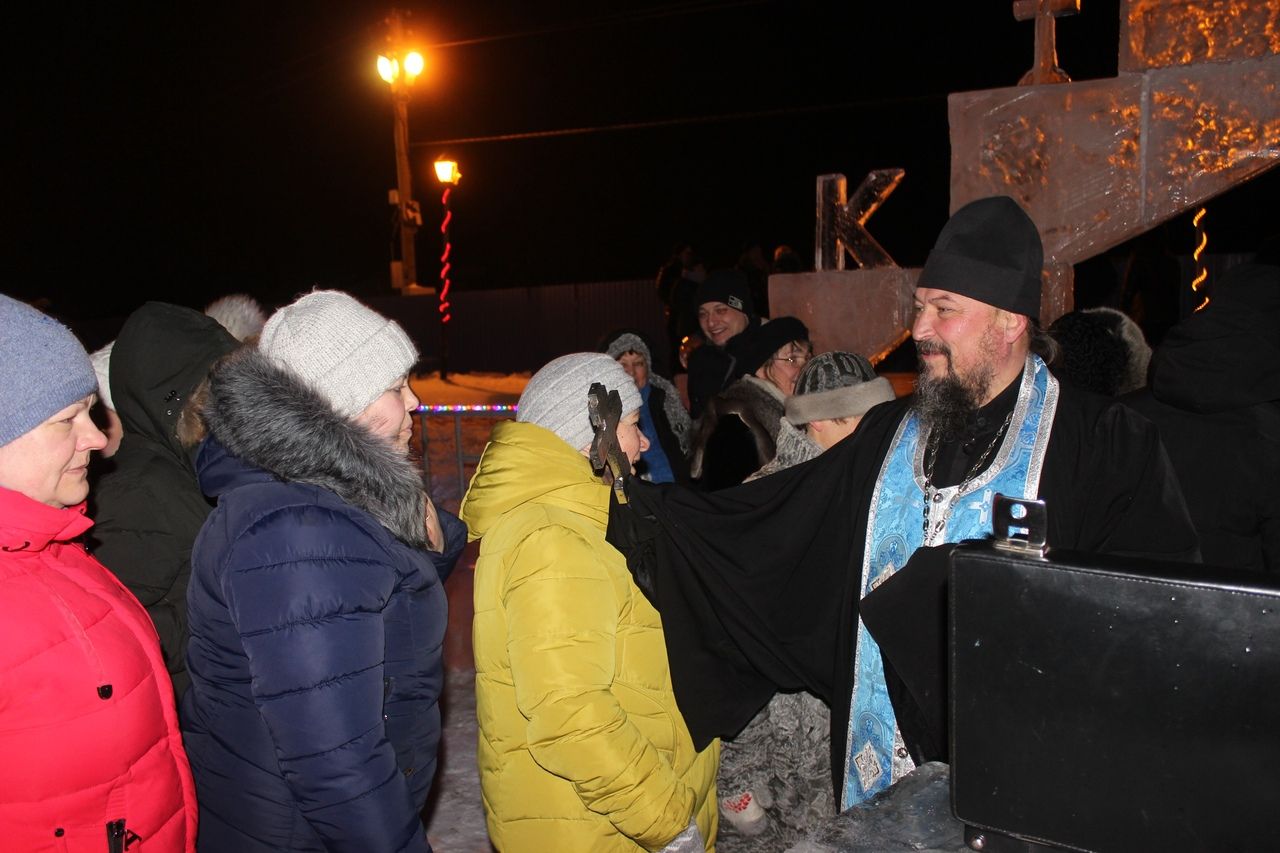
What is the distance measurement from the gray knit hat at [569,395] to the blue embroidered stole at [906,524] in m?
0.79

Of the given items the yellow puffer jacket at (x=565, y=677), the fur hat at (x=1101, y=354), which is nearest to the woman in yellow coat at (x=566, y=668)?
the yellow puffer jacket at (x=565, y=677)

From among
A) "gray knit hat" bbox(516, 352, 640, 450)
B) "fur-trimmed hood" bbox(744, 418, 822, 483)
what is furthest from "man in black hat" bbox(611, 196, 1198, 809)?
"fur-trimmed hood" bbox(744, 418, 822, 483)

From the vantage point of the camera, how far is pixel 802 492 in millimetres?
2578

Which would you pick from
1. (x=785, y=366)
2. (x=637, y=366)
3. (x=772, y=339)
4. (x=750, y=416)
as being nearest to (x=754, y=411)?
(x=750, y=416)

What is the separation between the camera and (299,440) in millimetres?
1835

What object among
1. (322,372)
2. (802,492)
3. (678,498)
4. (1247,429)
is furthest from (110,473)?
(1247,429)

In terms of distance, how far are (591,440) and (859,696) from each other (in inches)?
38.6

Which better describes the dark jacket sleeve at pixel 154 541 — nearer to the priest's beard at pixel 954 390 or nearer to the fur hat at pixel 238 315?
the fur hat at pixel 238 315

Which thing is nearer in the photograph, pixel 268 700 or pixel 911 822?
pixel 911 822

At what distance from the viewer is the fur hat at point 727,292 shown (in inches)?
228

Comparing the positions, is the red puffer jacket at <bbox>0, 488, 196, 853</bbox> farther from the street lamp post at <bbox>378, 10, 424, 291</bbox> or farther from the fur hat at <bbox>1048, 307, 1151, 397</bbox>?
the street lamp post at <bbox>378, 10, 424, 291</bbox>

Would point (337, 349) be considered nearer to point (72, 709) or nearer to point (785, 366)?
point (72, 709)

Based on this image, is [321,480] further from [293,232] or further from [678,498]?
[293,232]

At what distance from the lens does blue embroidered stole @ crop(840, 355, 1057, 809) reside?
2.33 metres
